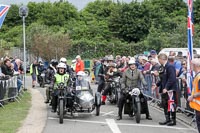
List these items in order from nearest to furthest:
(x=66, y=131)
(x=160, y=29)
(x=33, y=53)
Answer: (x=66, y=131)
(x=33, y=53)
(x=160, y=29)

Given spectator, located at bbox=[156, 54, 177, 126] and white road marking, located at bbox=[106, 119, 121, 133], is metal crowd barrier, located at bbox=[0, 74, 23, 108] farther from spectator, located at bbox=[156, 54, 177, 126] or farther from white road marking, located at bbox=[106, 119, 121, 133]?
spectator, located at bbox=[156, 54, 177, 126]

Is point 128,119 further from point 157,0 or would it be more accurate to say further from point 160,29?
point 157,0

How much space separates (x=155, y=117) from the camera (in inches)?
595

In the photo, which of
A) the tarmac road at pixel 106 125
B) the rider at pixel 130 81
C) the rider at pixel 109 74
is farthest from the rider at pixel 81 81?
the rider at pixel 109 74

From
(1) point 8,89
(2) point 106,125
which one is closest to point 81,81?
(2) point 106,125

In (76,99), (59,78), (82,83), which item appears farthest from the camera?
(59,78)

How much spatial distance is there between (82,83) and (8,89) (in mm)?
5038

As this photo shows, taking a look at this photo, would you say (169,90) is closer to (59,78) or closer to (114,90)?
(59,78)

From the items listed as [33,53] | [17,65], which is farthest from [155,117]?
[33,53]

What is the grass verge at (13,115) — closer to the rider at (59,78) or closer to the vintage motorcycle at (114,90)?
the rider at (59,78)

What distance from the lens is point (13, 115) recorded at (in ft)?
50.5

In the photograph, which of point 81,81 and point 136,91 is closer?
point 136,91

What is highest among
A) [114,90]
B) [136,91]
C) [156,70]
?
[156,70]

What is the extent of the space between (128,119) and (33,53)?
3927cm
